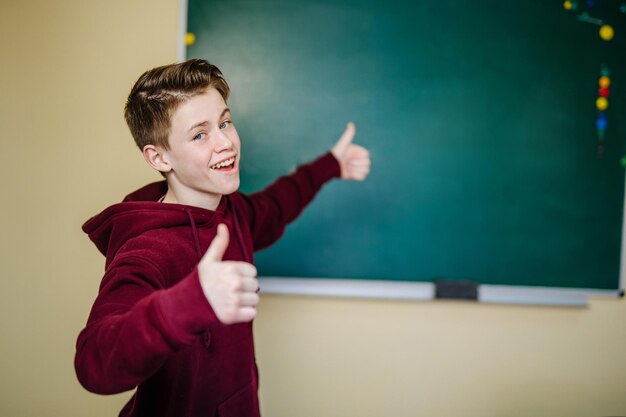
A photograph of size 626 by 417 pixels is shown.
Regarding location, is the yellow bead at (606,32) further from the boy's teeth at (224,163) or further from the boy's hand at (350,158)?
the boy's teeth at (224,163)

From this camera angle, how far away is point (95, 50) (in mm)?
1591

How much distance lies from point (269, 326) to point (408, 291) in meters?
0.49

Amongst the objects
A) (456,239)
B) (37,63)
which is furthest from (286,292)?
(37,63)

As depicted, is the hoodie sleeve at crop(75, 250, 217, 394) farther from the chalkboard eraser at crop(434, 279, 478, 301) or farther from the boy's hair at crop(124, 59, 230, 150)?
the chalkboard eraser at crop(434, 279, 478, 301)

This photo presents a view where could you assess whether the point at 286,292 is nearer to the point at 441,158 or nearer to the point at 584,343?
the point at 441,158

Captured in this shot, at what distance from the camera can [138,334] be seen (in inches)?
27.0

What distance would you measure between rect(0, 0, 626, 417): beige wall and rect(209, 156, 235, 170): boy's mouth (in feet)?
Result: 2.05

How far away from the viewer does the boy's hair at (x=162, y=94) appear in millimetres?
1056

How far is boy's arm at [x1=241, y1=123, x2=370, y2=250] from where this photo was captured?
1425 mm

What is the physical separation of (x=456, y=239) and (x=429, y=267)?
0.13m

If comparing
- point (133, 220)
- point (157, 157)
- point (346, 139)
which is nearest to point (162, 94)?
point (157, 157)

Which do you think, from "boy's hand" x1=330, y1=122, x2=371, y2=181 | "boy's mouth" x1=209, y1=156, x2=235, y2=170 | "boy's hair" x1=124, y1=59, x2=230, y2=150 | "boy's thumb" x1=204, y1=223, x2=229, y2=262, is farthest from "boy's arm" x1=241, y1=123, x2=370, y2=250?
"boy's thumb" x1=204, y1=223, x2=229, y2=262

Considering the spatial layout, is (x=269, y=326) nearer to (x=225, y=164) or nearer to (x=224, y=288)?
(x=225, y=164)

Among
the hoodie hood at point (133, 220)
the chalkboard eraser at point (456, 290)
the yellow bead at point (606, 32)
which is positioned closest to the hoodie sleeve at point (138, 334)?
the hoodie hood at point (133, 220)
